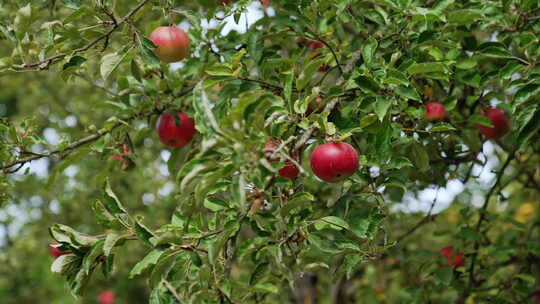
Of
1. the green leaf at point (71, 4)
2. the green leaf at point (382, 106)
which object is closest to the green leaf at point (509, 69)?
the green leaf at point (382, 106)

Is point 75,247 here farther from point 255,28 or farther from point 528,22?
point 528,22

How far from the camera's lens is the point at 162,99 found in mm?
2461

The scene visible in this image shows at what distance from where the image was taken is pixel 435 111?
2.27m

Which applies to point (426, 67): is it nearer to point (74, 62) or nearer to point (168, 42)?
point (168, 42)

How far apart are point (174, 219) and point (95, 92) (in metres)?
4.18

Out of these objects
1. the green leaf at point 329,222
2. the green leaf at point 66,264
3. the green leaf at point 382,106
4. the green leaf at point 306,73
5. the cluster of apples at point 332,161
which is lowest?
the green leaf at point 66,264

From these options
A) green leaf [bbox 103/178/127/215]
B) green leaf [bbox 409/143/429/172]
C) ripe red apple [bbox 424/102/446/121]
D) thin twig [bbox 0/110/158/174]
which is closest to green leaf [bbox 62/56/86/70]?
thin twig [bbox 0/110/158/174]

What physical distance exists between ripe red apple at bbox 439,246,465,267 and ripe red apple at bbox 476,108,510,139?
0.57 meters

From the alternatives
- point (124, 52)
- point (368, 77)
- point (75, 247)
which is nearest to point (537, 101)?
point (368, 77)

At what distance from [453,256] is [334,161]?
145 centimetres

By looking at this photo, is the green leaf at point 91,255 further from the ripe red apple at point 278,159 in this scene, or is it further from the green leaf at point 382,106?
the green leaf at point 382,106

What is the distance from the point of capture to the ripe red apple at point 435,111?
2268mm

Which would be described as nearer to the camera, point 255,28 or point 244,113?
point 244,113

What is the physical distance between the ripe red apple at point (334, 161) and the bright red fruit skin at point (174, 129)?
91 centimetres
